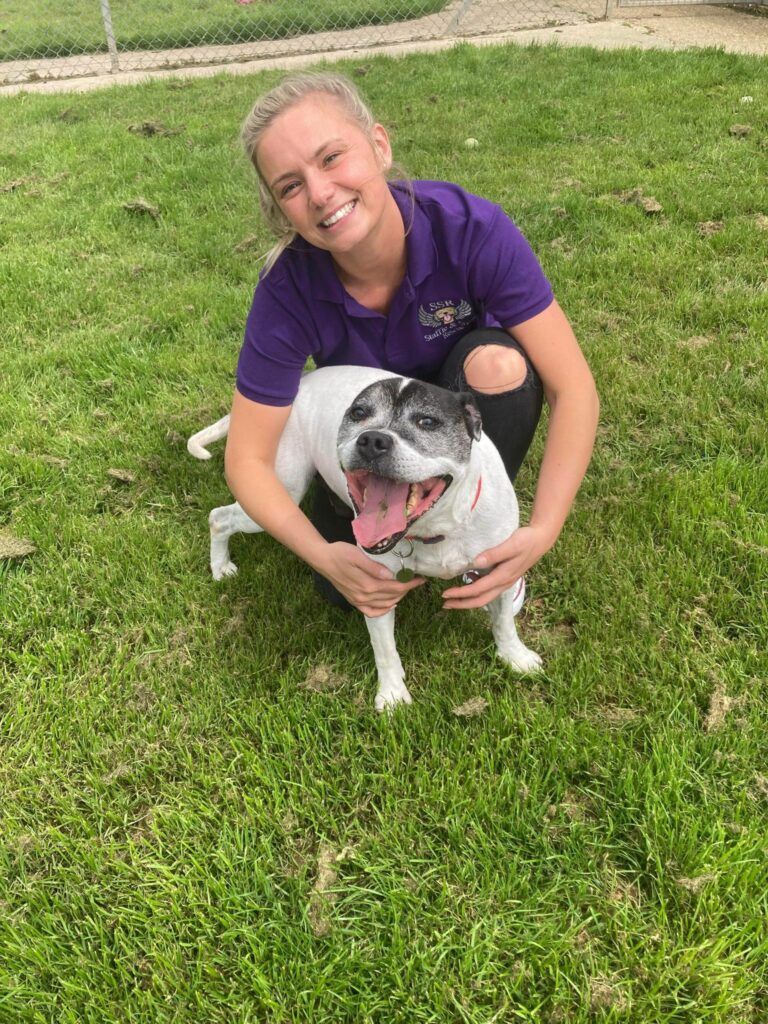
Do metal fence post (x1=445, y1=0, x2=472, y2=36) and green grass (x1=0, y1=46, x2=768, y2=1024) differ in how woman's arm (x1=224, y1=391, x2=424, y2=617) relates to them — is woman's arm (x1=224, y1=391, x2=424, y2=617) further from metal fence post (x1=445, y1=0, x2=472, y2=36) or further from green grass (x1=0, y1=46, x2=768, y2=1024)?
metal fence post (x1=445, y1=0, x2=472, y2=36)

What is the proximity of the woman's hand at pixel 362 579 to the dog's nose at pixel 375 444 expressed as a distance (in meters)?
0.39

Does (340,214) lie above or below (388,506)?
above

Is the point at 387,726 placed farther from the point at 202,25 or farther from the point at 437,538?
the point at 202,25

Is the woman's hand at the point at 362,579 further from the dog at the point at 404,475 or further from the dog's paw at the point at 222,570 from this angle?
the dog's paw at the point at 222,570

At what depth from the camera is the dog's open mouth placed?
191 cm

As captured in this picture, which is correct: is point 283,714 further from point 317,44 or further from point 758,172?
point 317,44

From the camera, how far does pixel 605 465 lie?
127 inches

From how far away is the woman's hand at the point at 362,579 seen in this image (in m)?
2.13

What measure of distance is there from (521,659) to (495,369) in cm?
99

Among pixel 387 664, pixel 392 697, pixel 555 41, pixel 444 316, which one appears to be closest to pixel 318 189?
pixel 444 316

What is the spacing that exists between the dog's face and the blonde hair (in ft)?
2.38

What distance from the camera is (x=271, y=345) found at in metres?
2.37

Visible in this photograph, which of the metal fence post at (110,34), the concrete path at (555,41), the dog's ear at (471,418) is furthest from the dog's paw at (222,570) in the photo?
the metal fence post at (110,34)

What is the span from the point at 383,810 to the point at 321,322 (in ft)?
5.23
